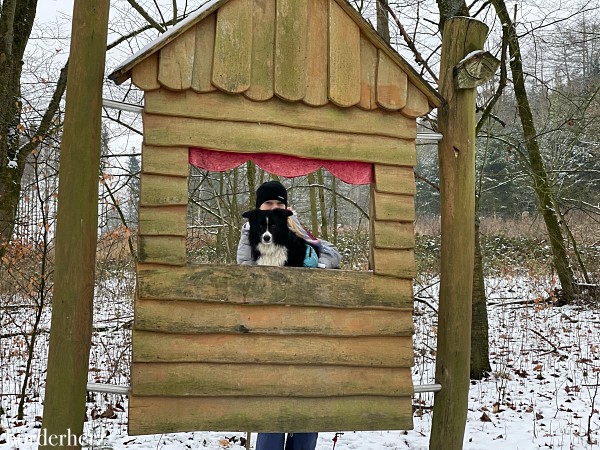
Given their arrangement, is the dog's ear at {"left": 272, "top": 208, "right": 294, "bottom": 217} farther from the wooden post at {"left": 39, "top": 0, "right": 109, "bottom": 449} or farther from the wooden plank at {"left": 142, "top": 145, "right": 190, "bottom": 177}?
the wooden post at {"left": 39, "top": 0, "right": 109, "bottom": 449}

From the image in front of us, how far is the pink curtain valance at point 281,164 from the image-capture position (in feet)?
9.96

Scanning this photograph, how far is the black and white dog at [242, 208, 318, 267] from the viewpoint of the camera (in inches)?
135

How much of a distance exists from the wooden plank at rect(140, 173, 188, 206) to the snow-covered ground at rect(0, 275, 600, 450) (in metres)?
2.53

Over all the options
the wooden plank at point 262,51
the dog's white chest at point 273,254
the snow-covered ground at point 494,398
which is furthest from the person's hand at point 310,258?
the snow-covered ground at point 494,398

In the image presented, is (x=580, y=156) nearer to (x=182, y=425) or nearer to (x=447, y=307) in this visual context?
(x=447, y=307)

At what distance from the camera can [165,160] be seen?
2912mm

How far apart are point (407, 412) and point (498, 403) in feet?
8.24

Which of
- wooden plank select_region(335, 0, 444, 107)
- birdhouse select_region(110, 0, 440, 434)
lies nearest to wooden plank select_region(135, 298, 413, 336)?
birdhouse select_region(110, 0, 440, 434)

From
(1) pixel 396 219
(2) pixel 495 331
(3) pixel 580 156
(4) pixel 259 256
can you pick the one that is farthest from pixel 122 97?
(3) pixel 580 156

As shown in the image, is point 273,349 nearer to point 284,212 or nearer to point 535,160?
point 284,212

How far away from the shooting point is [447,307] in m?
3.43

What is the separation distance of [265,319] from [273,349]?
18cm

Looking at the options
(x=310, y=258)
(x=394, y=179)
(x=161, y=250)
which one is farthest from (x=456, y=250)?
(x=161, y=250)

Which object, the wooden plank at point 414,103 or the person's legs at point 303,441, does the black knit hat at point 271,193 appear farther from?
the person's legs at point 303,441
